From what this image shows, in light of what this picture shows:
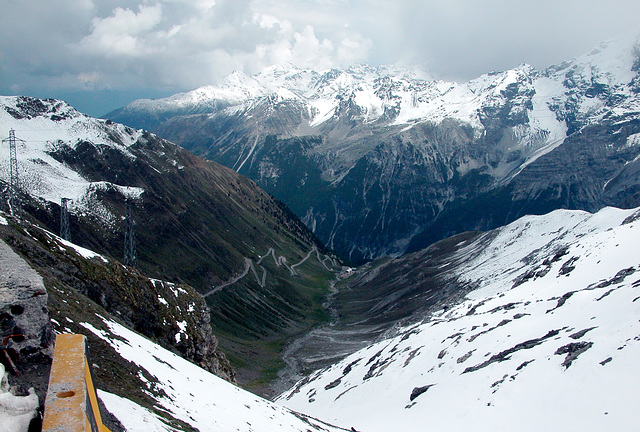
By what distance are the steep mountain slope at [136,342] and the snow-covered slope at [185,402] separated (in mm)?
94

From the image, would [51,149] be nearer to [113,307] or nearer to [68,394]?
[113,307]

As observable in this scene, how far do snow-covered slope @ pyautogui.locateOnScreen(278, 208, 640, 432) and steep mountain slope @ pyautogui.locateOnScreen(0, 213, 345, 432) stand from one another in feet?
38.1

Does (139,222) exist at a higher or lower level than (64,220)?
lower

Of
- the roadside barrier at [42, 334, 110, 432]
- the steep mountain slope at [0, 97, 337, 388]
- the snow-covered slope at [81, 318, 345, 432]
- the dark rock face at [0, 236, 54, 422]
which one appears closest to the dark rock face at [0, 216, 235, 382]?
the snow-covered slope at [81, 318, 345, 432]

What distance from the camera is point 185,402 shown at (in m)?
25.7

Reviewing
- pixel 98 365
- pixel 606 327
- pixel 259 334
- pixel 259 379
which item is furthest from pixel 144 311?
pixel 259 334

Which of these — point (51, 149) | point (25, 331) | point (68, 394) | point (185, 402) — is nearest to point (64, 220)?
point (185, 402)

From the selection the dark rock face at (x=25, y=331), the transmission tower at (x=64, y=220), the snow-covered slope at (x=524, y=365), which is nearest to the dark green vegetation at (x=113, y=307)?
the dark rock face at (x=25, y=331)

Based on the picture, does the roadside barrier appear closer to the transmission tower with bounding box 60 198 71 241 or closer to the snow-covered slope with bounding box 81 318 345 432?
the snow-covered slope with bounding box 81 318 345 432

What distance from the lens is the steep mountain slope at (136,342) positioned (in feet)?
63.9

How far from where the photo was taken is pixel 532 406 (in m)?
30.3

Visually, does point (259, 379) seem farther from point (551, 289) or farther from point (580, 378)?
point (580, 378)

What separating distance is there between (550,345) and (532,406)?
26.2ft

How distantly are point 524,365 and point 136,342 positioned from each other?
30960 mm
